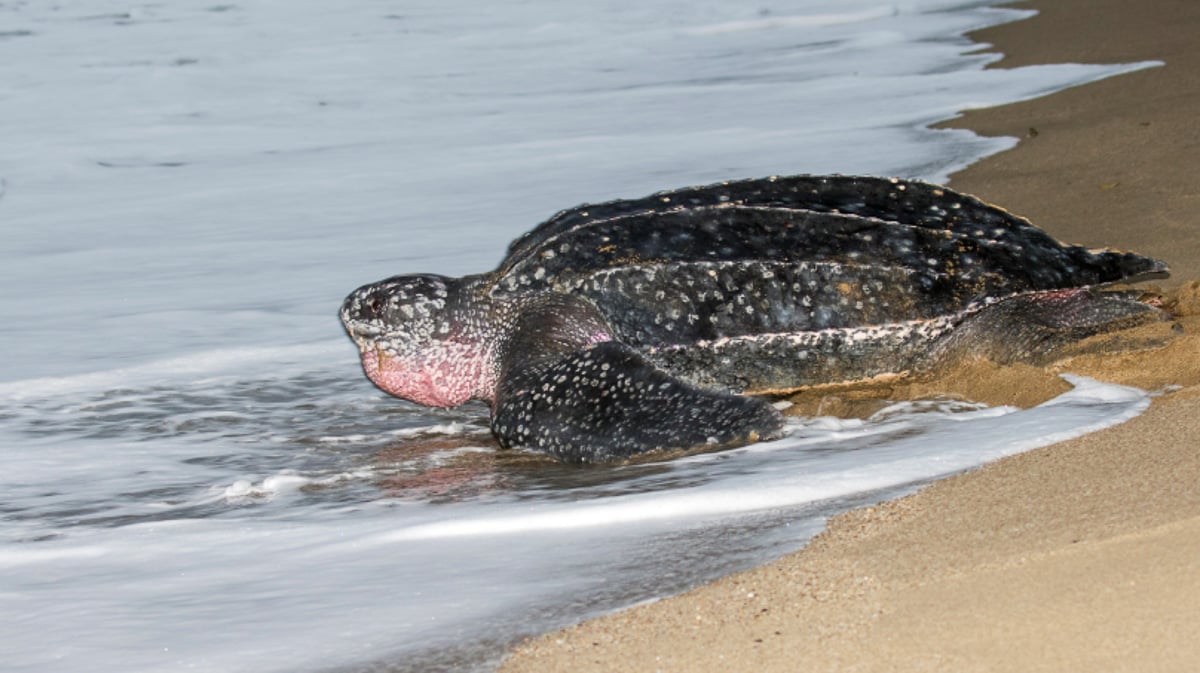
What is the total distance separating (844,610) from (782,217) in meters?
1.83

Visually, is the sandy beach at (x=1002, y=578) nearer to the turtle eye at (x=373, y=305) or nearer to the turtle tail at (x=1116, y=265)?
the turtle tail at (x=1116, y=265)

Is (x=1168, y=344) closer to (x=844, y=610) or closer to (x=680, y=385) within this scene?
(x=680, y=385)

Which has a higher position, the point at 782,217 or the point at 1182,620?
the point at 782,217

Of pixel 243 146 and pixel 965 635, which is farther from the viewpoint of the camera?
pixel 243 146

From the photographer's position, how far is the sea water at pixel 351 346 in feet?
7.52

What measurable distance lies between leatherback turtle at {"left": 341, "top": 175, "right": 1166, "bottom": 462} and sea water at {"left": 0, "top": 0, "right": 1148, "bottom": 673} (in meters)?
0.26

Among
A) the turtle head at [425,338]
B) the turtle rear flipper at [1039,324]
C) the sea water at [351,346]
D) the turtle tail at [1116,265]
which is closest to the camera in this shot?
the sea water at [351,346]

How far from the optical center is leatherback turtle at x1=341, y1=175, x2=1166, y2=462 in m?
3.42

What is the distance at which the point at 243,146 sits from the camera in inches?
363

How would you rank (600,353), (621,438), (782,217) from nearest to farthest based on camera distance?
(621,438), (600,353), (782,217)

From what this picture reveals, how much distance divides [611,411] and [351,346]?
1.64m

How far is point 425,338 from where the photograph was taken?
3.69 metres

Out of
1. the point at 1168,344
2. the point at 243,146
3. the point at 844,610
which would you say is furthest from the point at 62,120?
the point at 844,610

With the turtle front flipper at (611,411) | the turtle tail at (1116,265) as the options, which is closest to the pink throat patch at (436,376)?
the turtle front flipper at (611,411)
